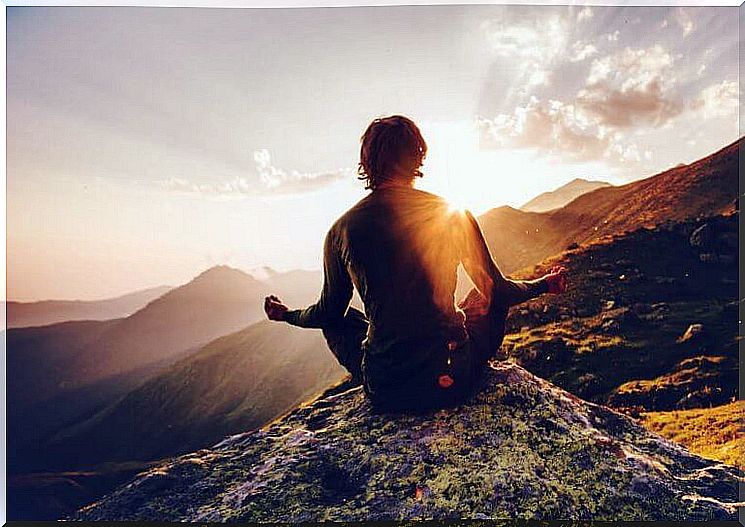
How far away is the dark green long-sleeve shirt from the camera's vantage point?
3.80 meters

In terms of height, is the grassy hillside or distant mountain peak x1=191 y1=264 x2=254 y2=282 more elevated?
distant mountain peak x1=191 y1=264 x2=254 y2=282

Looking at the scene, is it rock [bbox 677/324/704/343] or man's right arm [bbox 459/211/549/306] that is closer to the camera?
man's right arm [bbox 459/211/549/306]

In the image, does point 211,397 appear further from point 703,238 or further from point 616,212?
point 703,238

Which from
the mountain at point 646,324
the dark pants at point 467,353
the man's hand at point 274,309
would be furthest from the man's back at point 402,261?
the mountain at point 646,324

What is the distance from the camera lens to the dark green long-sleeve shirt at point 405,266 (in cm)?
380

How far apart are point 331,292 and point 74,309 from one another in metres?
7.59

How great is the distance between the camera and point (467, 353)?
13.0ft

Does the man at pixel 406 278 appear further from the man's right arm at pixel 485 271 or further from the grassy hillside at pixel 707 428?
the grassy hillside at pixel 707 428

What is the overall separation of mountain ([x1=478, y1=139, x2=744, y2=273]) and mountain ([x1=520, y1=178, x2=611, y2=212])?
11cm

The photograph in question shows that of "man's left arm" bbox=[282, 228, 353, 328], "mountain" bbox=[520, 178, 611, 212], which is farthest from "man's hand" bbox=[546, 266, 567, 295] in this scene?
"mountain" bbox=[520, 178, 611, 212]

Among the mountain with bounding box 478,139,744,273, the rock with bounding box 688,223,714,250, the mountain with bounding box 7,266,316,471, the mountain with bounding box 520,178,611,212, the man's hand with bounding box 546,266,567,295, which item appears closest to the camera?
the man's hand with bounding box 546,266,567,295

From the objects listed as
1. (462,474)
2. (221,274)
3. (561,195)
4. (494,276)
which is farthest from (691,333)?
(221,274)

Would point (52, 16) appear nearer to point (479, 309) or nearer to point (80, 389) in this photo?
point (479, 309)

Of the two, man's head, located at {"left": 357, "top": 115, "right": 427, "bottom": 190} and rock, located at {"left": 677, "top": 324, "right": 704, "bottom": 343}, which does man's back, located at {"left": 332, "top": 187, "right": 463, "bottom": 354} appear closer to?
man's head, located at {"left": 357, "top": 115, "right": 427, "bottom": 190}
